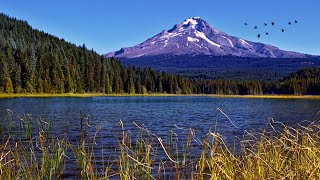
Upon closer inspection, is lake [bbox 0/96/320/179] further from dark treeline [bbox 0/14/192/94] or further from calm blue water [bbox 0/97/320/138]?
dark treeline [bbox 0/14/192/94]

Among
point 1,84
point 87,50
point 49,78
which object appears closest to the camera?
point 1,84

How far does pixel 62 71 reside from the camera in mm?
134500

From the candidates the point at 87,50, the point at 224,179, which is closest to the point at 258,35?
the point at 224,179

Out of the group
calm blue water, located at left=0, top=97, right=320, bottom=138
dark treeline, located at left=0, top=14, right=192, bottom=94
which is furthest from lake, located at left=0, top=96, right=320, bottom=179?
dark treeline, located at left=0, top=14, right=192, bottom=94

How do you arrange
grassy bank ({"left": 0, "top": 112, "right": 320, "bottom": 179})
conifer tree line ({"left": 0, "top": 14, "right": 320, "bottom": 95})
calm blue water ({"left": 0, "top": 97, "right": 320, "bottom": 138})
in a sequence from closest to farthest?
grassy bank ({"left": 0, "top": 112, "right": 320, "bottom": 179}), calm blue water ({"left": 0, "top": 97, "right": 320, "bottom": 138}), conifer tree line ({"left": 0, "top": 14, "right": 320, "bottom": 95})

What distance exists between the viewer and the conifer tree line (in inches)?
4717

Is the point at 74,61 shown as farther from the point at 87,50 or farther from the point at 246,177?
the point at 246,177

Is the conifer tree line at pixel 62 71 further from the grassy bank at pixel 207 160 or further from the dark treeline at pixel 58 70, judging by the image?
the grassy bank at pixel 207 160

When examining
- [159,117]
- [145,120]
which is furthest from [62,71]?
[145,120]

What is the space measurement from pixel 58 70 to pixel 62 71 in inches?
59.0

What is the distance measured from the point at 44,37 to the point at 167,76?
5309 centimetres

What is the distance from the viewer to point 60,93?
423 feet

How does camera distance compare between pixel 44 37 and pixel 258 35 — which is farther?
pixel 44 37

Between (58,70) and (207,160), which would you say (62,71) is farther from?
(207,160)
